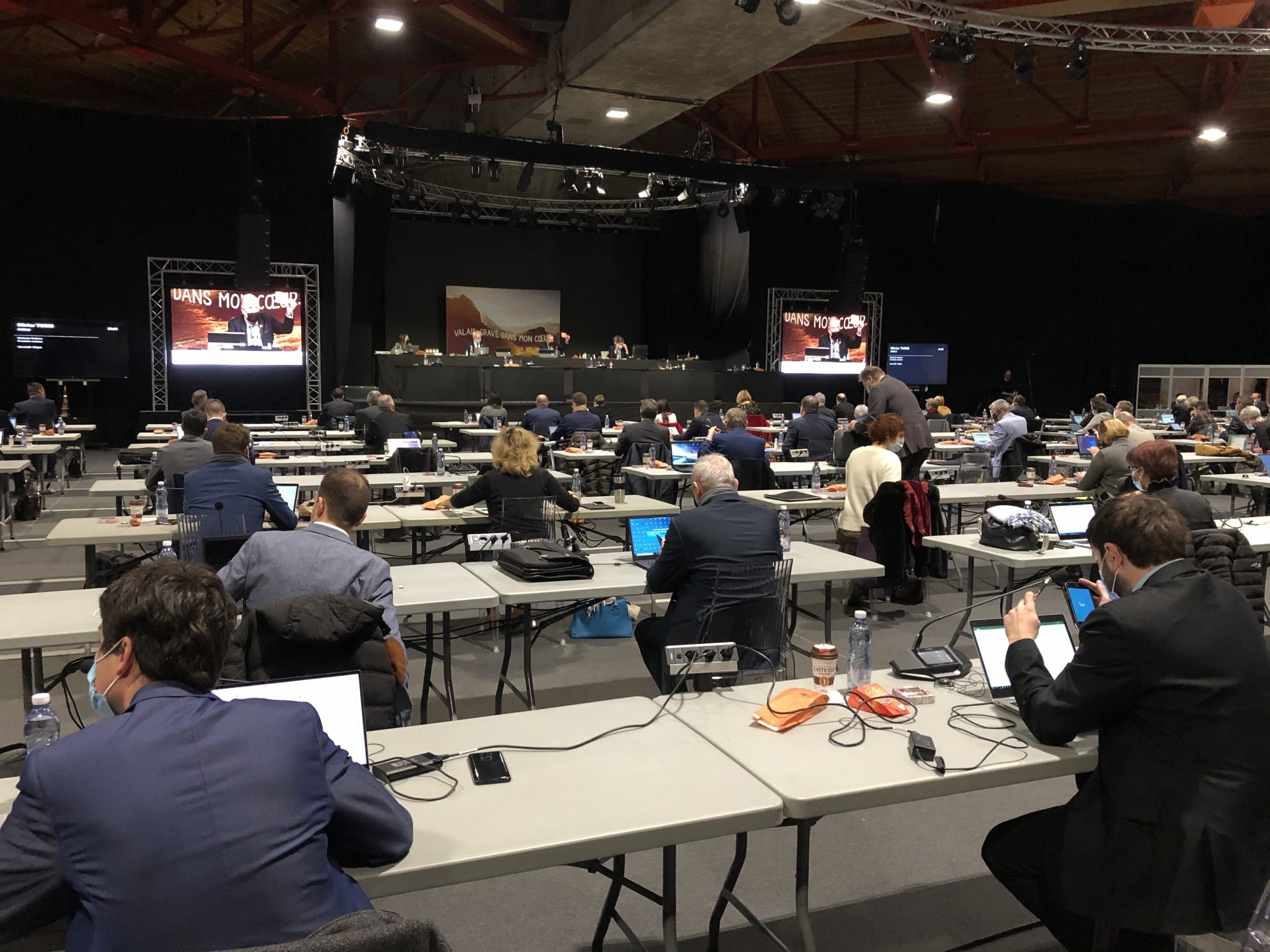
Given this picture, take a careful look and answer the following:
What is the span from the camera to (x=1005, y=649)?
106 inches

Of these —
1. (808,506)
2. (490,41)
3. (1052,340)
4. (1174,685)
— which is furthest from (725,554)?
(1052,340)

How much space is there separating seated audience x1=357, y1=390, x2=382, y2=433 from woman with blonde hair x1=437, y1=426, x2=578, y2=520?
5132 millimetres

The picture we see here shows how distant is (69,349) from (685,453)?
11.2 meters

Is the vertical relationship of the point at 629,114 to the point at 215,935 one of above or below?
above

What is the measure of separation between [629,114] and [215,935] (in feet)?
43.1

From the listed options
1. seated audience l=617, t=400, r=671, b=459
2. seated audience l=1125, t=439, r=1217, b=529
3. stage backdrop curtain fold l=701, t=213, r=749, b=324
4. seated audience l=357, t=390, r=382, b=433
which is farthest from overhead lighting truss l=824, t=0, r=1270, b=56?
stage backdrop curtain fold l=701, t=213, r=749, b=324

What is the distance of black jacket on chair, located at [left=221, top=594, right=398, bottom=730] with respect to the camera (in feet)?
8.14

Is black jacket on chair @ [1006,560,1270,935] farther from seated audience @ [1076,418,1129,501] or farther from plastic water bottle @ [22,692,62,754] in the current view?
seated audience @ [1076,418,1129,501]

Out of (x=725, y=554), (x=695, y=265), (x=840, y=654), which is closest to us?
(x=725, y=554)

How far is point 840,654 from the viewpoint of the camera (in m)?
5.42

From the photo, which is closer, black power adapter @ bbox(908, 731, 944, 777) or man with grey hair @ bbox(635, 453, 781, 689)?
black power adapter @ bbox(908, 731, 944, 777)

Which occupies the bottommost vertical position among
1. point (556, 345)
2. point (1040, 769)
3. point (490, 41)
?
point (1040, 769)

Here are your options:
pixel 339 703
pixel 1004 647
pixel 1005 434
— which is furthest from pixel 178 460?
pixel 1005 434

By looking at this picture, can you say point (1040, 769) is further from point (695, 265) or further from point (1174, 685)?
point (695, 265)
